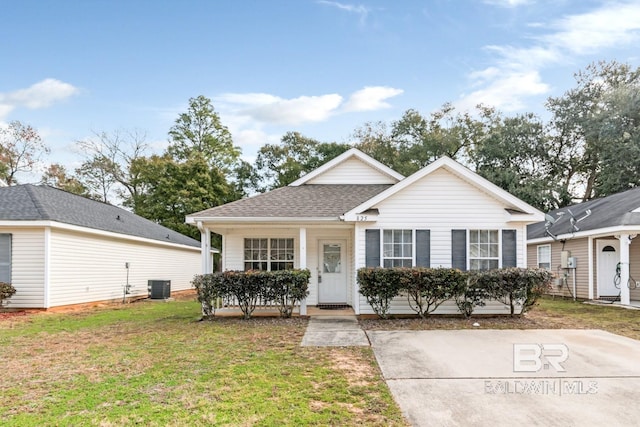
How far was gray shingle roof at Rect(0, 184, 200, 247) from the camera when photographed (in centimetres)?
1213

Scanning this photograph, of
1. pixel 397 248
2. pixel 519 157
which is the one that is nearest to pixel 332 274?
pixel 397 248

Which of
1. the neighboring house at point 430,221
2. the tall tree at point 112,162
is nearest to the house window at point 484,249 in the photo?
the neighboring house at point 430,221

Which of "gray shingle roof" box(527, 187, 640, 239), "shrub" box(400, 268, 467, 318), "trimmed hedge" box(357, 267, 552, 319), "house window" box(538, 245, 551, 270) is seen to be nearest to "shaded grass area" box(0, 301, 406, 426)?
"trimmed hedge" box(357, 267, 552, 319)

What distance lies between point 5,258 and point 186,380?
10152mm

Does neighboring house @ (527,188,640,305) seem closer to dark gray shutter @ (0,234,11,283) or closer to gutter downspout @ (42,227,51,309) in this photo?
gutter downspout @ (42,227,51,309)

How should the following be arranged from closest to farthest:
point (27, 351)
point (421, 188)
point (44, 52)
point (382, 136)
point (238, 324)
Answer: point (27, 351), point (238, 324), point (421, 188), point (44, 52), point (382, 136)

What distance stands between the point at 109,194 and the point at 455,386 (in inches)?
1400

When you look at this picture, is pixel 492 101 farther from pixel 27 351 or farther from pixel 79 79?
pixel 27 351

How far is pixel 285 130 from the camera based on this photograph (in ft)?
108

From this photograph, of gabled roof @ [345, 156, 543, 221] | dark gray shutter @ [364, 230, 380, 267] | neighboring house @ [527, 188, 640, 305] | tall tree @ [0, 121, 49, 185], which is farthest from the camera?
tall tree @ [0, 121, 49, 185]

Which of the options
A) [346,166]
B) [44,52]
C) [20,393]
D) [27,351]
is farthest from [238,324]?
[44,52]

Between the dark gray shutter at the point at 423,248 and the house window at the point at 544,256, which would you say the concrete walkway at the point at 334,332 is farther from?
the house window at the point at 544,256

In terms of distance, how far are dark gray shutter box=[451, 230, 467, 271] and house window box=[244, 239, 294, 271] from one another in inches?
180

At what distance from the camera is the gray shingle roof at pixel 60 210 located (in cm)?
1213
